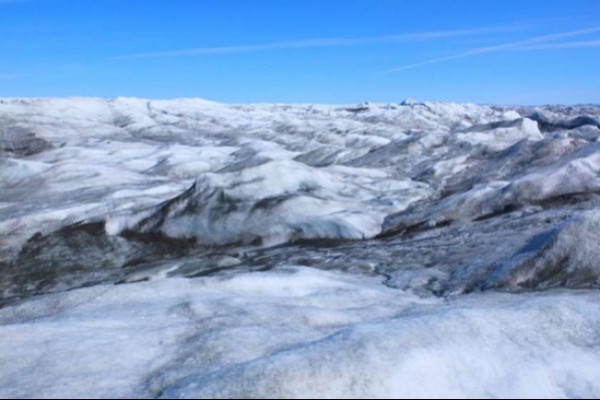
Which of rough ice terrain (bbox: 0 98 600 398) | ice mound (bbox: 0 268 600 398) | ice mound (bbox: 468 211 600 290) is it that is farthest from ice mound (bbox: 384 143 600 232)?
ice mound (bbox: 0 268 600 398)

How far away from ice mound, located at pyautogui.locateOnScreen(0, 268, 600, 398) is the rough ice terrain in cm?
3

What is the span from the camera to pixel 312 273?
13258 millimetres

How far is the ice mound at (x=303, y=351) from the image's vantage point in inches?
246

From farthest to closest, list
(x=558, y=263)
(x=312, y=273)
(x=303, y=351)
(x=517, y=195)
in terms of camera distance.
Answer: (x=517, y=195), (x=312, y=273), (x=558, y=263), (x=303, y=351)

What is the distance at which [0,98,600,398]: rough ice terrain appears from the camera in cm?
673

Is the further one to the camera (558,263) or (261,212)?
(261,212)

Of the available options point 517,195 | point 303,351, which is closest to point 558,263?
point 303,351

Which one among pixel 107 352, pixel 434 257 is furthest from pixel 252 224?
pixel 107 352

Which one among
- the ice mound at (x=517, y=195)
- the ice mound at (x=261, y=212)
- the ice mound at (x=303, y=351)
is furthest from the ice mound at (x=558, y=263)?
the ice mound at (x=261, y=212)

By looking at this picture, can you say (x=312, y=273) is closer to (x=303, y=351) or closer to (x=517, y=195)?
(x=303, y=351)

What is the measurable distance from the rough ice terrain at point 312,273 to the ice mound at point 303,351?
0.03m

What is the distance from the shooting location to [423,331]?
24.0 ft

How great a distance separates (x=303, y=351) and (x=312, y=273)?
6516 mm

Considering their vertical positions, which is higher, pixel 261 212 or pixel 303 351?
pixel 303 351
